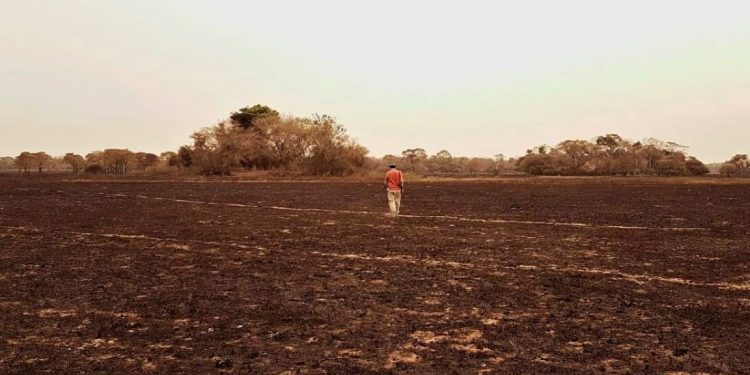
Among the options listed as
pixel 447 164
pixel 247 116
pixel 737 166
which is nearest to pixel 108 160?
pixel 247 116

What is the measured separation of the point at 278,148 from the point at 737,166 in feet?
259

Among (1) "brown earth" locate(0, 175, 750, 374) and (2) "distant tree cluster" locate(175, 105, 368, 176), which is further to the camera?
(2) "distant tree cluster" locate(175, 105, 368, 176)

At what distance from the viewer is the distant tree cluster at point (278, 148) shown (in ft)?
200

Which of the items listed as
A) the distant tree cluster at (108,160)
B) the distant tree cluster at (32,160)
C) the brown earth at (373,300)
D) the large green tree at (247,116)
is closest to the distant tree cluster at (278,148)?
the large green tree at (247,116)

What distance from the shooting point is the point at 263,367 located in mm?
4422

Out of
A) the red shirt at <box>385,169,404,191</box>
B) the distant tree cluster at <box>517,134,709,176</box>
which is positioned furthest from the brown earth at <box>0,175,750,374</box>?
the distant tree cluster at <box>517,134,709,176</box>

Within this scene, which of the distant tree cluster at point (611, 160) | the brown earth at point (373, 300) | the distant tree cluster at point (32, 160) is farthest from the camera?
the distant tree cluster at point (32, 160)

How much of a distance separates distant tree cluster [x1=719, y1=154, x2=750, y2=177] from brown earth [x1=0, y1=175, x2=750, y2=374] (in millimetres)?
89166

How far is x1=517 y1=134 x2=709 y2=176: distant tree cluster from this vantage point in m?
83.1

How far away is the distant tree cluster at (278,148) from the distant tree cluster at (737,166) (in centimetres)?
6513

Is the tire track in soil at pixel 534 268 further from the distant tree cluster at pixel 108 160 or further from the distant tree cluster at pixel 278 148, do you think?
the distant tree cluster at pixel 108 160

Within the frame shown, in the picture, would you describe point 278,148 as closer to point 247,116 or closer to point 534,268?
point 247,116

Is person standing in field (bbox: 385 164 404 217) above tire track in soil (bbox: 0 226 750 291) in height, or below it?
above

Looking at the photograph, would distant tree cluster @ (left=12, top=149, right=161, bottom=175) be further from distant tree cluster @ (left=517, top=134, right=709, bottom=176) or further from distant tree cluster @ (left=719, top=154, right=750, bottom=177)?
distant tree cluster @ (left=719, top=154, right=750, bottom=177)
